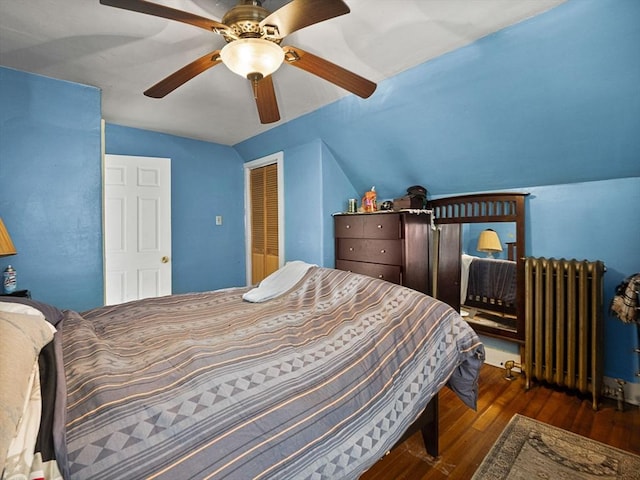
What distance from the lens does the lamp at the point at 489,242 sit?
8.63 ft

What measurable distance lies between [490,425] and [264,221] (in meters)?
3.10

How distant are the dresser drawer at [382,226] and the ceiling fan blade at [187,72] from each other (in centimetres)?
179

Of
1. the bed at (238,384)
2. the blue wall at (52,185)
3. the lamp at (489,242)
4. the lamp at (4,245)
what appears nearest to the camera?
the bed at (238,384)

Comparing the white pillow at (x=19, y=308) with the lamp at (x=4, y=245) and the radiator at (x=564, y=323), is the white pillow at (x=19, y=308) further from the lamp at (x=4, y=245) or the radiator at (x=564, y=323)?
the radiator at (x=564, y=323)

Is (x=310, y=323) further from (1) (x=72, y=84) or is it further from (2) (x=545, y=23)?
(1) (x=72, y=84)

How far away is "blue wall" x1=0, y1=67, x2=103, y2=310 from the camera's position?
2.19 meters

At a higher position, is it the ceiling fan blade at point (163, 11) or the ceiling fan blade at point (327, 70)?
the ceiling fan blade at point (163, 11)

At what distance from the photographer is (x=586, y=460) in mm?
1603

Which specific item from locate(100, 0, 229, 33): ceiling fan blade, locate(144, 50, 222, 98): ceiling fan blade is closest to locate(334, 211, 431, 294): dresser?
locate(144, 50, 222, 98): ceiling fan blade

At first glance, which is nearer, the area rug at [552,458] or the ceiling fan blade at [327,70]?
the ceiling fan blade at [327,70]

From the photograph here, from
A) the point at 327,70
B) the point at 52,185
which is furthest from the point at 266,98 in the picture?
the point at 52,185

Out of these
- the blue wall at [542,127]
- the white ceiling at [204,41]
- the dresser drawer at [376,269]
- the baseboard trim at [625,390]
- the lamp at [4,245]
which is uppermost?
the white ceiling at [204,41]

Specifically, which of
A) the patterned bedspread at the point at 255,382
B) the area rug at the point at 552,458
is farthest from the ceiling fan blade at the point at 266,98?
the area rug at the point at 552,458

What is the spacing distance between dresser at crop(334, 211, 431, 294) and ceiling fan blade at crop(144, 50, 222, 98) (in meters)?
1.79
